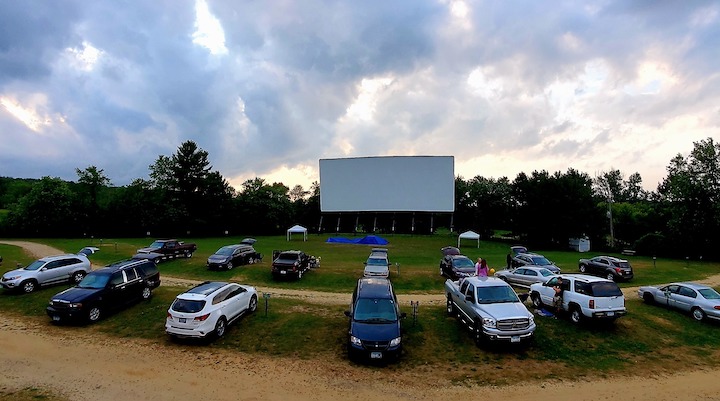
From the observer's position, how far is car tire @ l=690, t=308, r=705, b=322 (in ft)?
52.7

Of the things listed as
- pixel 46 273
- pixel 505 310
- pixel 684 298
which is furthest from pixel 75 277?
pixel 684 298

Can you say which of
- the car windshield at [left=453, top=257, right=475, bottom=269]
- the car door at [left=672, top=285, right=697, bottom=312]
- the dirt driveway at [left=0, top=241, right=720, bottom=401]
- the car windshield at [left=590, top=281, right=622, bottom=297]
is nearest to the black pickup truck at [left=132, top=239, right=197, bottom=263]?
the dirt driveway at [left=0, top=241, right=720, bottom=401]

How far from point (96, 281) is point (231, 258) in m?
11.0

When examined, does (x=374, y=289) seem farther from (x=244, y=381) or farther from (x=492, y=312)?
(x=244, y=381)

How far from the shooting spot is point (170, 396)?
9.34 meters

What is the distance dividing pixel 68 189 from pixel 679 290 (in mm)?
70908

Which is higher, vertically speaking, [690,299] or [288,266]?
[288,266]

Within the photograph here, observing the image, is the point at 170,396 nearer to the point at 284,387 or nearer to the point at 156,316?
the point at 284,387

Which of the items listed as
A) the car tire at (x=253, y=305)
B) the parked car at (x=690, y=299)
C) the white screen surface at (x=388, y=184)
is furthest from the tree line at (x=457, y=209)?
the car tire at (x=253, y=305)

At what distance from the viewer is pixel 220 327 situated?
44.2 ft

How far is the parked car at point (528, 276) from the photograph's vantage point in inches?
824

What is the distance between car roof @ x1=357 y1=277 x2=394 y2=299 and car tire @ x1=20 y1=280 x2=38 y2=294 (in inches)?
668

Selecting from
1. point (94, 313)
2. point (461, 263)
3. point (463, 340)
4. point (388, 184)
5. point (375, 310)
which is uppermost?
point (388, 184)

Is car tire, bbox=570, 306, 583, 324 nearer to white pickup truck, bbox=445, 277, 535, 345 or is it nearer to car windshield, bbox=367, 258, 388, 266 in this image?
white pickup truck, bbox=445, 277, 535, 345
